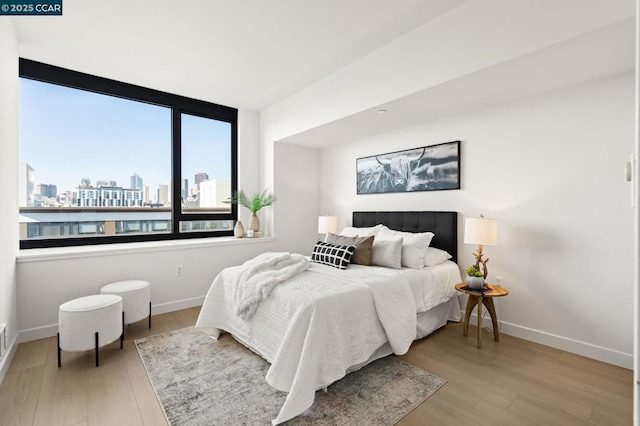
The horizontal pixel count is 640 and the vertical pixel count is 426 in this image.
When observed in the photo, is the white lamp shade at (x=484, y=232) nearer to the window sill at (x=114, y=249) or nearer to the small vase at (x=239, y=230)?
the window sill at (x=114, y=249)

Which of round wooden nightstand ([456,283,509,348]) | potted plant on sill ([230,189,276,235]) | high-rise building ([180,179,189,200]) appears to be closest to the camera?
round wooden nightstand ([456,283,509,348])

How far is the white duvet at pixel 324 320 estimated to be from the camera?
1.87m

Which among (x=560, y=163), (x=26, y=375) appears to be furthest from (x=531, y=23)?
(x=26, y=375)

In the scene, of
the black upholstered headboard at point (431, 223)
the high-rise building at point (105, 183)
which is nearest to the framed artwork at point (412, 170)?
the black upholstered headboard at point (431, 223)

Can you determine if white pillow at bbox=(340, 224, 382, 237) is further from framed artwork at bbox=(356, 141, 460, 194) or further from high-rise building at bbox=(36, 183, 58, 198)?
high-rise building at bbox=(36, 183, 58, 198)

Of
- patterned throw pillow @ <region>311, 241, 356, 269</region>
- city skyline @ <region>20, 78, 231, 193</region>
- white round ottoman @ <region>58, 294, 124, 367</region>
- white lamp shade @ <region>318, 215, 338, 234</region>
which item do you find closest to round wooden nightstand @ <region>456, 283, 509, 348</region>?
patterned throw pillow @ <region>311, 241, 356, 269</region>

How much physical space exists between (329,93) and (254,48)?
0.99m

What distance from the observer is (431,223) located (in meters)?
3.51

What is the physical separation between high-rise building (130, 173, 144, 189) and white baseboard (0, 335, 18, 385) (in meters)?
1.92

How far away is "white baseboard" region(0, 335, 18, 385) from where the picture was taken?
2.15m

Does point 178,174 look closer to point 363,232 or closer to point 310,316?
point 363,232

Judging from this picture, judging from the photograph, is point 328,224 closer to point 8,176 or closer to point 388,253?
point 388,253

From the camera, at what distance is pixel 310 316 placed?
1964 mm

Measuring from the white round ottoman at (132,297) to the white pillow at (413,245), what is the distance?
2528mm
